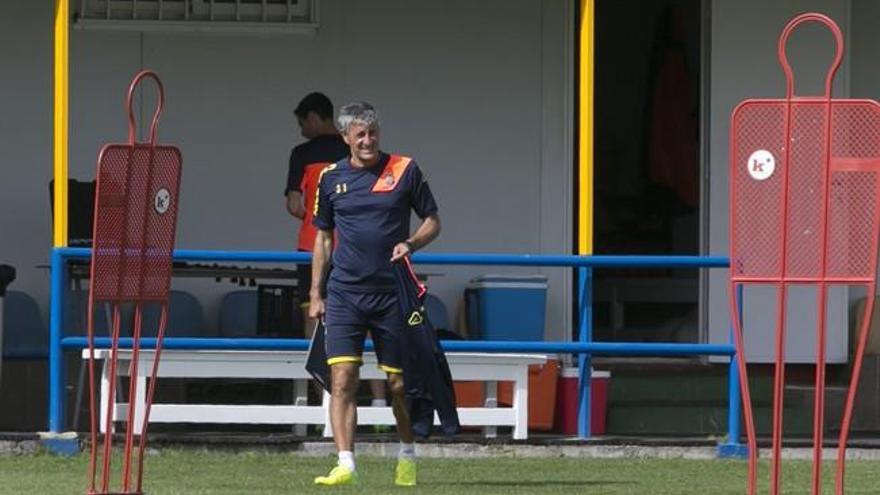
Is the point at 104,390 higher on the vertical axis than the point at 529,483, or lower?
higher

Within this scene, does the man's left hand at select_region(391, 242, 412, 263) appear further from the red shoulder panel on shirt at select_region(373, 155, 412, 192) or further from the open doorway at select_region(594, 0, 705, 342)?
the open doorway at select_region(594, 0, 705, 342)

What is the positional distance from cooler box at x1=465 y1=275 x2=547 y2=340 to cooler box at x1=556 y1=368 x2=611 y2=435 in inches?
18.3

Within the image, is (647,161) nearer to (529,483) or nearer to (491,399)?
(491,399)

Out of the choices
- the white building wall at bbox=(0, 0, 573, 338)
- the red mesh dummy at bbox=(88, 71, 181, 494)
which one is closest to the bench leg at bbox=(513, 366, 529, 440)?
the white building wall at bbox=(0, 0, 573, 338)

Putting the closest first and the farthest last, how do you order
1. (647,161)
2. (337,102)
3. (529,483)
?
(529,483) → (337,102) → (647,161)

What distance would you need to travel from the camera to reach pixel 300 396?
11.4 metres

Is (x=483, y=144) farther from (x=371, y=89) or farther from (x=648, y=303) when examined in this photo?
(x=648, y=303)

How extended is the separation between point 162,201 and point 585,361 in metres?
4.09

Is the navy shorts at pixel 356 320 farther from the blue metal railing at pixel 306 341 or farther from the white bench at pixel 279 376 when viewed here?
the white bench at pixel 279 376

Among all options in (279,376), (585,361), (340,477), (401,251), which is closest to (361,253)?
(401,251)

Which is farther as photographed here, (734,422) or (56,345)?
(734,422)

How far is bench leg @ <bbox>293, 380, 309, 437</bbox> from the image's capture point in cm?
1141

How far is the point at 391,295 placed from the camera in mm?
9266

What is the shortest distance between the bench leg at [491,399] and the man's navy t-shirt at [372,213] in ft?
7.76
